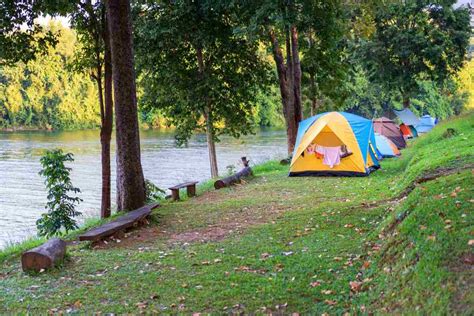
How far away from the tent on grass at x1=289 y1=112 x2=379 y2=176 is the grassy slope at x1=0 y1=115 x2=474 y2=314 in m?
5.05

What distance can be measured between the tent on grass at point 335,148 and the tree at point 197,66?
5.61 metres

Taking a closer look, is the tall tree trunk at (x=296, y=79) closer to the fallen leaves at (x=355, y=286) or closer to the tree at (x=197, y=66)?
the tree at (x=197, y=66)

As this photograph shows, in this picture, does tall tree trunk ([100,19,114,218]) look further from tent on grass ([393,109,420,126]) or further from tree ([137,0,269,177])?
tent on grass ([393,109,420,126])

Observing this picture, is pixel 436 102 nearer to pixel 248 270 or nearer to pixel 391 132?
pixel 391 132

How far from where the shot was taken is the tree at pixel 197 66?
18938mm

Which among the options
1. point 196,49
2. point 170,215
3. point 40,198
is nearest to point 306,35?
point 196,49

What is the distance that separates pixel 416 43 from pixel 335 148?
18644 millimetres

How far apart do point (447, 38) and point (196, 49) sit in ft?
58.5

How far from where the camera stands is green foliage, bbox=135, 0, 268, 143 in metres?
18.9

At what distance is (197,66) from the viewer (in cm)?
2097

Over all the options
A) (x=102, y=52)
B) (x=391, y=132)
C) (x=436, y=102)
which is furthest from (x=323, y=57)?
(x=436, y=102)

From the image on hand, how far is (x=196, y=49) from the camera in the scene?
20.1 m

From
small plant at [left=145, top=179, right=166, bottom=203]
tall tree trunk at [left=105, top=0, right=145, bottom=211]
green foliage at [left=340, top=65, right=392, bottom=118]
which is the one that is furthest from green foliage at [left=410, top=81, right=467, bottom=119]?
tall tree trunk at [left=105, top=0, right=145, bottom=211]

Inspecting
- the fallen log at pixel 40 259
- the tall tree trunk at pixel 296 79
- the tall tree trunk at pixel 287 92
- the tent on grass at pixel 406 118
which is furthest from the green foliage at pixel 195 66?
the tent on grass at pixel 406 118
